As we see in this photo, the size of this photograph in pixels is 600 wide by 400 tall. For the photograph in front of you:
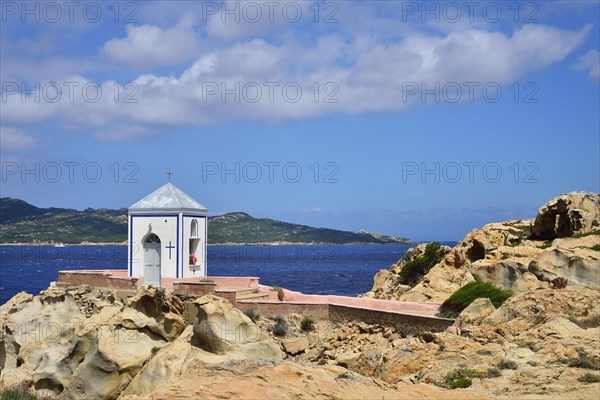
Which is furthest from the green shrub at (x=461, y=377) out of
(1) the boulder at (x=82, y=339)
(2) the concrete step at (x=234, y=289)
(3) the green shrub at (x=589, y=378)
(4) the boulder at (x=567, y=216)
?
(4) the boulder at (x=567, y=216)

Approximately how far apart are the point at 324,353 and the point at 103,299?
27.6ft

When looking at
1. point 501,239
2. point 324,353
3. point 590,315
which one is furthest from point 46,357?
point 501,239

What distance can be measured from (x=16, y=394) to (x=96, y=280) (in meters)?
7.20

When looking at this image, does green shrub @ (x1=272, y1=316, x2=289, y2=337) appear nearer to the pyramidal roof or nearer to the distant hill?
the pyramidal roof

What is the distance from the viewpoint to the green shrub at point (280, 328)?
71.2 feet

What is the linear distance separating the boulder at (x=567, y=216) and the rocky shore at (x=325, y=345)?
0.28ft

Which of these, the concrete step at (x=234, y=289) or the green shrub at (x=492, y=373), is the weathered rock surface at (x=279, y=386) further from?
the concrete step at (x=234, y=289)

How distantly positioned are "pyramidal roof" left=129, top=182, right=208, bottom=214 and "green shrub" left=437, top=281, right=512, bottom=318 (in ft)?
33.0

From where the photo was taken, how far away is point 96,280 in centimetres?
2569

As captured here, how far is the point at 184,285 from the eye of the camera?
930 inches

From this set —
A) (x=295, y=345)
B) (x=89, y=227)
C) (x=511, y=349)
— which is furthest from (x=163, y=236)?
(x=89, y=227)

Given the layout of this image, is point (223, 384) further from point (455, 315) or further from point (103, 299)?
point (103, 299)

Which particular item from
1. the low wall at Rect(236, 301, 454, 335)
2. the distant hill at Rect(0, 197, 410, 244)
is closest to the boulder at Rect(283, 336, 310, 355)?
the low wall at Rect(236, 301, 454, 335)

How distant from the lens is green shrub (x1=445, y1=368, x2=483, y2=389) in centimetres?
1323
